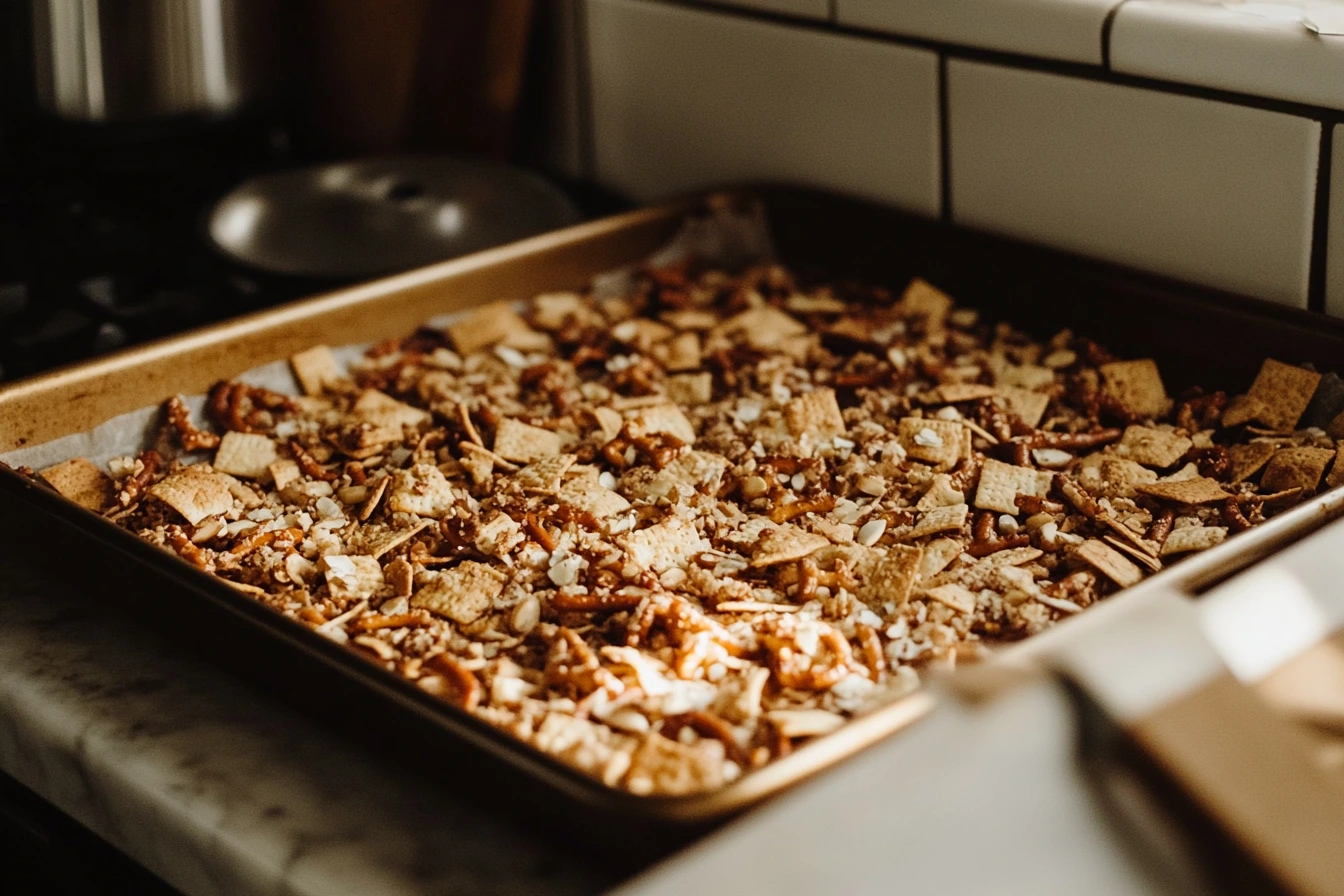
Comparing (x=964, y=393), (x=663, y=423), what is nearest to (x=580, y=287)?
(x=663, y=423)

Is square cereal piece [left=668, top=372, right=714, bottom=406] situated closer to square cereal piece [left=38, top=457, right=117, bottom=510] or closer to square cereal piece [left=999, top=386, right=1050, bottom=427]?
square cereal piece [left=999, top=386, right=1050, bottom=427]

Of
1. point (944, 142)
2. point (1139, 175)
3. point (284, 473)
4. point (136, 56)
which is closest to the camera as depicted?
point (284, 473)

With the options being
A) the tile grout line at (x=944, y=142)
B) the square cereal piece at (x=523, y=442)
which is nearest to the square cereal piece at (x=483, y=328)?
the square cereal piece at (x=523, y=442)

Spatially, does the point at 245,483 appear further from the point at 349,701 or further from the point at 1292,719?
the point at 1292,719

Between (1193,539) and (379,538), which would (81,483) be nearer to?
(379,538)

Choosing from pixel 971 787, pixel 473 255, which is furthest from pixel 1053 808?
pixel 473 255

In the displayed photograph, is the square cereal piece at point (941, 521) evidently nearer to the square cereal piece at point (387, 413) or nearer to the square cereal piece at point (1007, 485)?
the square cereal piece at point (1007, 485)

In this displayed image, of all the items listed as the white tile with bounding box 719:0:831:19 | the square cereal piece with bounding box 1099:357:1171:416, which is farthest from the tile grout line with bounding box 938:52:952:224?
the square cereal piece with bounding box 1099:357:1171:416
